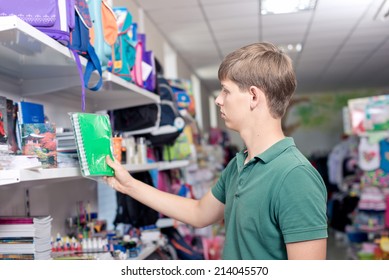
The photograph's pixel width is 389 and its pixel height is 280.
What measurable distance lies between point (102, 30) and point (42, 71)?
32 cm

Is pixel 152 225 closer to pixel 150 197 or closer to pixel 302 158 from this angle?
pixel 150 197

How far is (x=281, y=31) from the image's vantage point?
5.59m

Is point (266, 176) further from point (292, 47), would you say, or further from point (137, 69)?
point (292, 47)

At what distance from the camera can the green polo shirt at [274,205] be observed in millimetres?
1263

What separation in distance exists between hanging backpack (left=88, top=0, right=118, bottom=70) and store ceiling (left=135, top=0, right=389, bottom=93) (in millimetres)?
2312

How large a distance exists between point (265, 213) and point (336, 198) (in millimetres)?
7279

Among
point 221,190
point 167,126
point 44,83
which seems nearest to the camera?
point 221,190

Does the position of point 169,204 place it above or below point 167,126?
below

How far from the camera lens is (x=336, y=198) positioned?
8156 millimetres

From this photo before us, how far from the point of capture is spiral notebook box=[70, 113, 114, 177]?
1538mm

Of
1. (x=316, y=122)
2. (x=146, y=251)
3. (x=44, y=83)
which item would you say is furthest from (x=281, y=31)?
(x=316, y=122)

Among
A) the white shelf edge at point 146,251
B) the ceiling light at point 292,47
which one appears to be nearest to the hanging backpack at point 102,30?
the white shelf edge at point 146,251

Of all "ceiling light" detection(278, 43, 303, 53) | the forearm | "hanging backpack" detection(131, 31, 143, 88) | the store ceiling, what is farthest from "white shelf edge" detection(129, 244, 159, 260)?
"ceiling light" detection(278, 43, 303, 53)

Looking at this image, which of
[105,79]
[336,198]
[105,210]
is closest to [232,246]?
[105,79]
